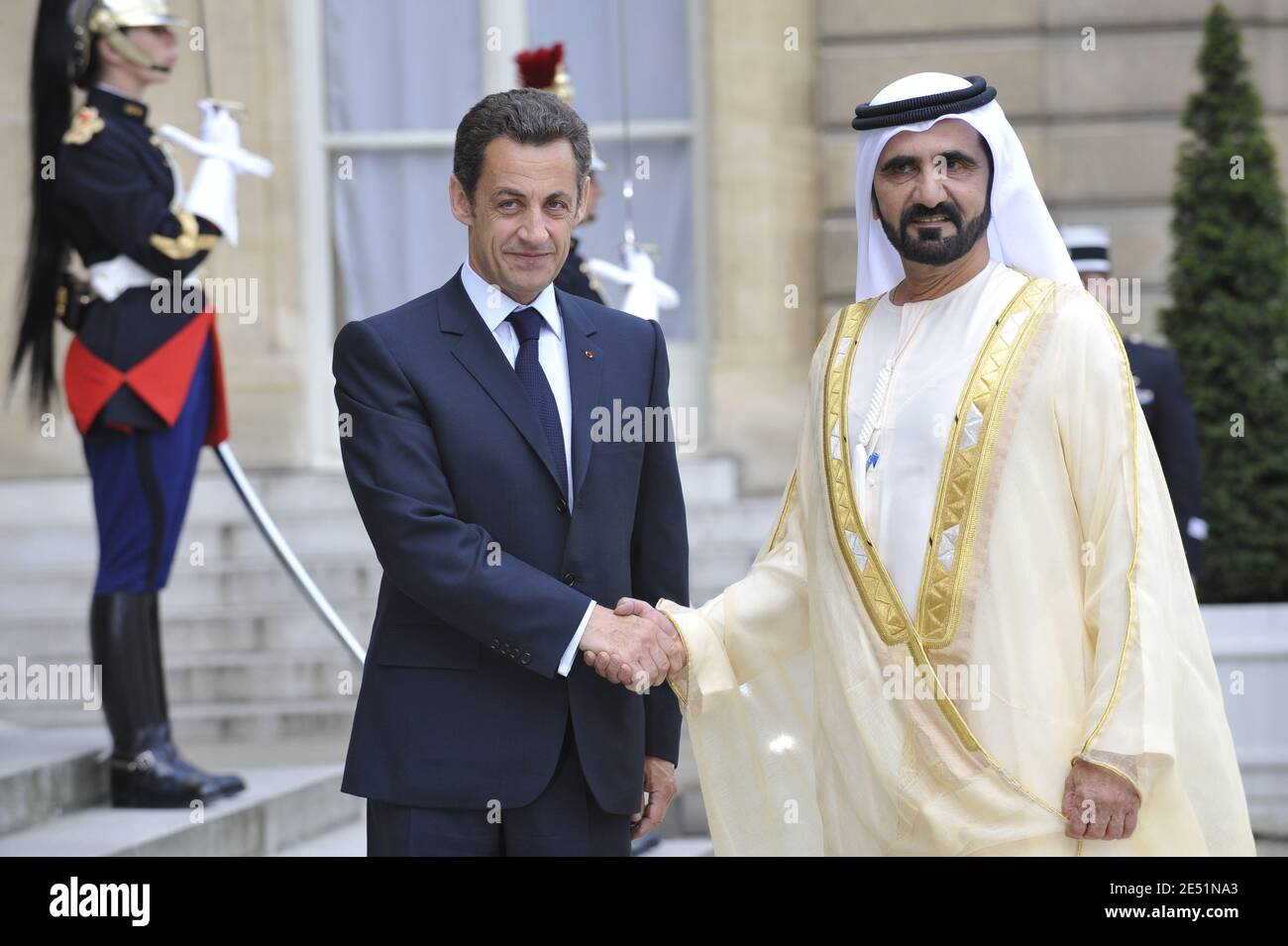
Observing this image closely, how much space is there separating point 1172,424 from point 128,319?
3.55 metres

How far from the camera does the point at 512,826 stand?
2.87 m

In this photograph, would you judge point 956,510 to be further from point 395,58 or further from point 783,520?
point 395,58

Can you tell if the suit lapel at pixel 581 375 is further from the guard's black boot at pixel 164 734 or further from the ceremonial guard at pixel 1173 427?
the ceremonial guard at pixel 1173 427

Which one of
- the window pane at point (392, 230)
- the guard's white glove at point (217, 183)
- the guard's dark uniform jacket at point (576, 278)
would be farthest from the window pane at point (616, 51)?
the guard's white glove at point (217, 183)

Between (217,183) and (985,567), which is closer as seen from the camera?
(985,567)

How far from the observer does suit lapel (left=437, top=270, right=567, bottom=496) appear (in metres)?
2.88

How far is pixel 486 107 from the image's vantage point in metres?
2.94

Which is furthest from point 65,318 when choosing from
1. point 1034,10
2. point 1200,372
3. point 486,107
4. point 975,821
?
point 1034,10

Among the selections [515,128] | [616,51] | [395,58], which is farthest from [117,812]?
[616,51]

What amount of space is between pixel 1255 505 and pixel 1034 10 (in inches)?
106

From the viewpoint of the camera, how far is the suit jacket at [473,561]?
2812 mm

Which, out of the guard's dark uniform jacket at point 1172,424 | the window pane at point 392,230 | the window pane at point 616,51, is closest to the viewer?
the guard's dark uniform jacket at point 1172,424

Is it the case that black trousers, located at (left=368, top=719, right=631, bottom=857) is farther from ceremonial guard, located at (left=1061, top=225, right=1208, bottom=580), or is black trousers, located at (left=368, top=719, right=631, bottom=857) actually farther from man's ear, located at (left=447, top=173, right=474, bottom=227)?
ceremonial guard, located at (left=1061, top=225, right=1208, bottom=580)

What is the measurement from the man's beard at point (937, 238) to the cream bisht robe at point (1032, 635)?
0.48ft
